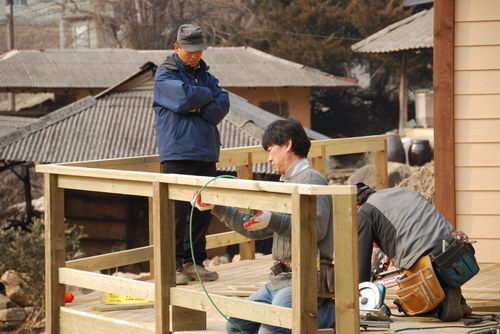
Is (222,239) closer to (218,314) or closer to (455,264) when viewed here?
(218,314)

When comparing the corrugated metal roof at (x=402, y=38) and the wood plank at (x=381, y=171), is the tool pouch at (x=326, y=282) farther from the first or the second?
the corrugated metal roof at (x=402, y=38)

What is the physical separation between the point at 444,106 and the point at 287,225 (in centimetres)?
313

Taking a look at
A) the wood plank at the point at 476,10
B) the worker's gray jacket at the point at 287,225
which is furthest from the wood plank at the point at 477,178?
the worker's gray jacket at the point at 287,225

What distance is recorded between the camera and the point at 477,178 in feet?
25.1

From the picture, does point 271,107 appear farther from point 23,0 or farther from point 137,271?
point 23,0

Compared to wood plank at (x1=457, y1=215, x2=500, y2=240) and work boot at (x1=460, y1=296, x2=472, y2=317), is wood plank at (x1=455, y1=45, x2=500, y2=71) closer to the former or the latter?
wood plank at (x1=457, y1=215, x2=500, y2=240)

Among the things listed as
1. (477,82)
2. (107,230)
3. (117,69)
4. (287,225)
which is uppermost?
(117,69)

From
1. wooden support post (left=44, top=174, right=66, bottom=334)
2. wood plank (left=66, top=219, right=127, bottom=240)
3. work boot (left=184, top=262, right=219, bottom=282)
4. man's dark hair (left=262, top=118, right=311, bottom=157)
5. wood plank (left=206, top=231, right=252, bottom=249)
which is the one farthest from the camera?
wood plank (left=66, top=219, right=127, bottom=240)

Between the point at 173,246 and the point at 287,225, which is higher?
the point at 287,225

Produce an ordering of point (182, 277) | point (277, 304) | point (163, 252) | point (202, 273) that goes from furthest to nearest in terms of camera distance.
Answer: point (202, 273) → point (182, 277) → point (163, 252) → point (277, 304)

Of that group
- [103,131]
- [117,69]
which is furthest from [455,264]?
[117,69]

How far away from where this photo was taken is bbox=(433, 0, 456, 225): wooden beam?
7.55 m

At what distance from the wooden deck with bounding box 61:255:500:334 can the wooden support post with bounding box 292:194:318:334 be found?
30.5 inches

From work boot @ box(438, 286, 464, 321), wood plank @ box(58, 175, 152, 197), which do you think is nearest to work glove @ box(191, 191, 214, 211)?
wood plank @ box(58, 175, 152, 197)
